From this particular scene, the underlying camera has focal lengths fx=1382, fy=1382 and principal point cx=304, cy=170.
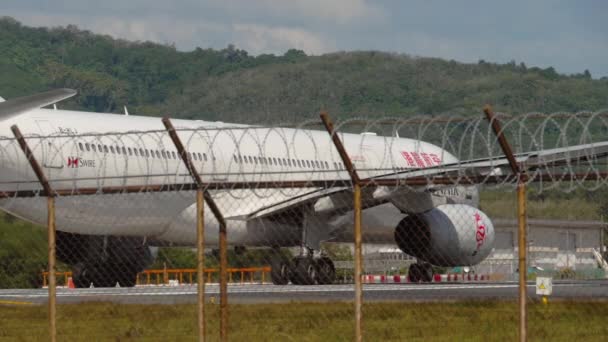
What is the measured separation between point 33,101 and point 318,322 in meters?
5.05

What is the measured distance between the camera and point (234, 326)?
1928cm

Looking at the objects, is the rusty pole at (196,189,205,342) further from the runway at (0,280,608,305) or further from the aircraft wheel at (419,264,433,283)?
the aircraft wheel at (419,264,433,283)

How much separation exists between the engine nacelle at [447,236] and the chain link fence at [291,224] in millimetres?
49

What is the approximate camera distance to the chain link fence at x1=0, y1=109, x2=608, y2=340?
15500mm

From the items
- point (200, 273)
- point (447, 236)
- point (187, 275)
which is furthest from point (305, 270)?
point (187, 275)

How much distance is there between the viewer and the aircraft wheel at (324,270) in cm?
3000

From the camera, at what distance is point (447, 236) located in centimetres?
3064

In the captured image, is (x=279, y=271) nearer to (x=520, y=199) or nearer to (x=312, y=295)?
(x=312, y=295)

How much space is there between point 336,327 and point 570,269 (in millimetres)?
26247

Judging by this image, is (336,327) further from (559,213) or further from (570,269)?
(570,269)

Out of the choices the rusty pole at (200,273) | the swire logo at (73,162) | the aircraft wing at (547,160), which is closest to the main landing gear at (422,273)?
the aircraft wing at (547,160)

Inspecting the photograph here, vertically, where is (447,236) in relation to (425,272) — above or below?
above

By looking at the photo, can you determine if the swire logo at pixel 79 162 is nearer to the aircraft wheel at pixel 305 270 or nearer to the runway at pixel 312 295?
the runway at pixel 312 295

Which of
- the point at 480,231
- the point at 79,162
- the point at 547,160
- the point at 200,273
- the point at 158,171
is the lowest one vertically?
the point at 200,273
